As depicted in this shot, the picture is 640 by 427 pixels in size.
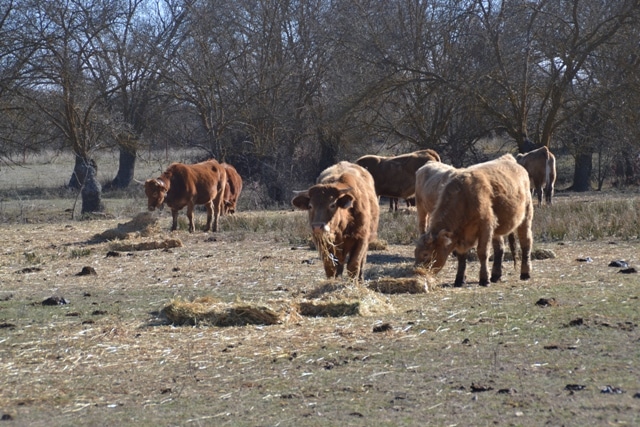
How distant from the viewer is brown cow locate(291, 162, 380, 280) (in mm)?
10703

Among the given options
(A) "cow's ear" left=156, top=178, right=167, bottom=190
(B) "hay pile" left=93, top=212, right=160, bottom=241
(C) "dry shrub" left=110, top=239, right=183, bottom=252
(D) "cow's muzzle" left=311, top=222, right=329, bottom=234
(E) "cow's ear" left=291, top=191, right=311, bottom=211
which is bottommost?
(C) "dry shrub" left=110, top=239, right=183, bottom=252

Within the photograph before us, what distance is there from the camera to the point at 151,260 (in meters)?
15.1

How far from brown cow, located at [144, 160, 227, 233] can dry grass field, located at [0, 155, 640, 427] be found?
7229 mm

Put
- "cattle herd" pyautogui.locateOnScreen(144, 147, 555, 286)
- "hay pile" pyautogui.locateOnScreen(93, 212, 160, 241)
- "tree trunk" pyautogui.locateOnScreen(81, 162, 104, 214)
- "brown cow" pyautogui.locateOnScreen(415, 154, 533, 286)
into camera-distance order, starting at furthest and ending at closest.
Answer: "tree trunk" pyautogui.locateOnScreen(81, 162, 104, 214) < "hay pile" pyautogui.locateOnScreen(93, 212, 160, 241) < "brown cow" pyautogui.locateOnScreen(415, 154, 533, 286) < "cattle herd" pyautogui.locateOnScreen(144, 147, 555, 286)

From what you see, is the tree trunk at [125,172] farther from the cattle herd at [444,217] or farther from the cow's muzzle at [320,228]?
the cow's muzzle at [320,228]

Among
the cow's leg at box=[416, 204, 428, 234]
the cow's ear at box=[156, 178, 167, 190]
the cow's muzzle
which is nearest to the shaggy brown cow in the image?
the cow's leg at box=[416, 204, 428, 234]

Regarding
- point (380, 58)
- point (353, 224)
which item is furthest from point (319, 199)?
point (380, 58)

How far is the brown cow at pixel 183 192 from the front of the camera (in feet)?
68.8

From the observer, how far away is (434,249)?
1093cm

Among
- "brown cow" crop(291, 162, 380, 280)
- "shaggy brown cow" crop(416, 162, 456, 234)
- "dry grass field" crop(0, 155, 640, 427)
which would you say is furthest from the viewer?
"shaggy brown cow" crop(416, 162, 456, 234)

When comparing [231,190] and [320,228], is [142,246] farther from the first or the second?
[231,190]

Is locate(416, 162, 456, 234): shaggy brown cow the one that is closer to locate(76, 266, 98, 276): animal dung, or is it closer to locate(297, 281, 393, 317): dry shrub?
locate(297, 281, 393, 317): dry shrub

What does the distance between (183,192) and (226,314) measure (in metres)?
12.6

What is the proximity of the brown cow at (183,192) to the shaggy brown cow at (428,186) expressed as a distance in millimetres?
7533
